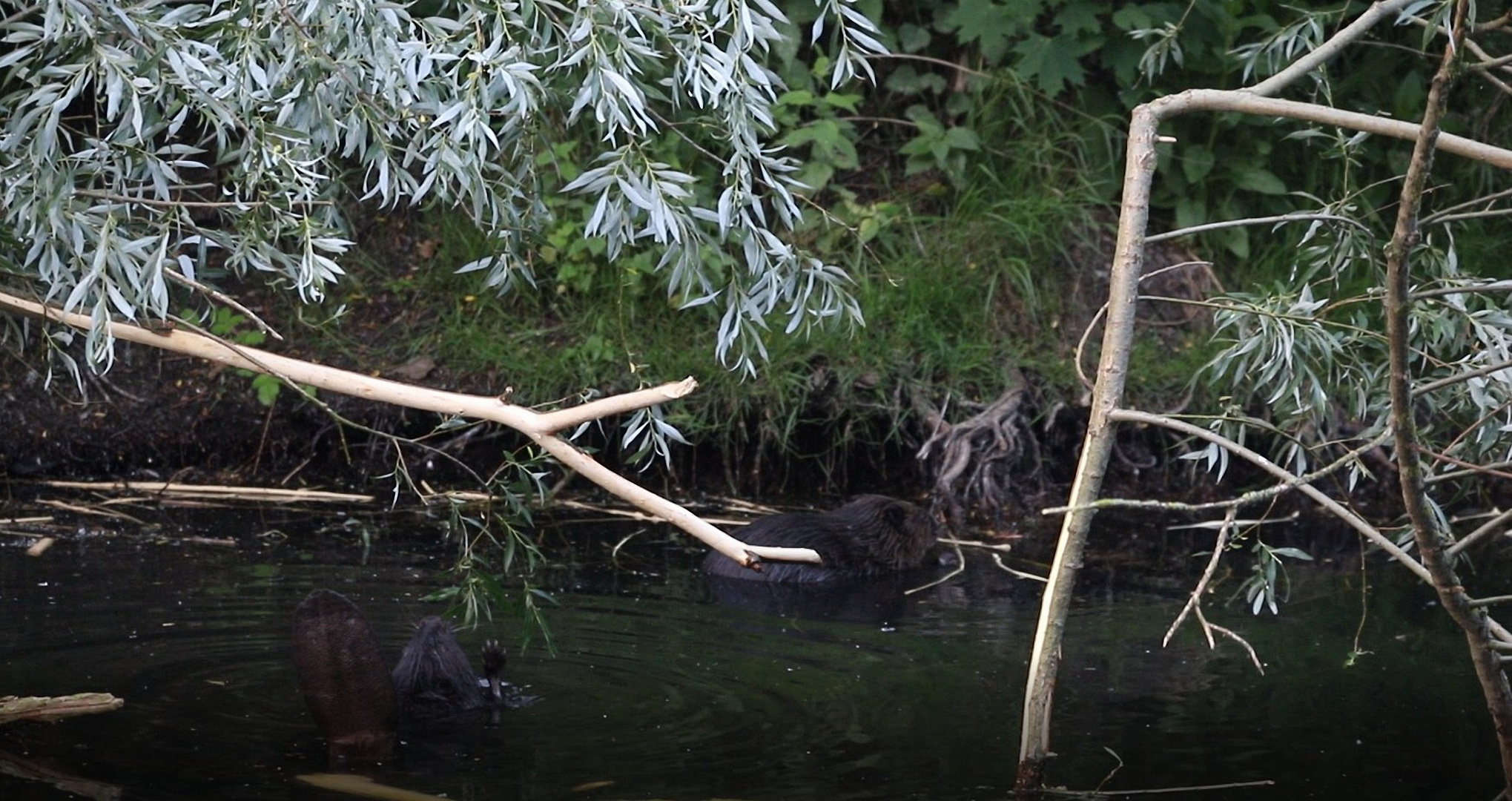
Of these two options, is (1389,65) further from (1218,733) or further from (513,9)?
(513,9)

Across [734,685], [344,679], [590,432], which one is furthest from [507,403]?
[590,432]

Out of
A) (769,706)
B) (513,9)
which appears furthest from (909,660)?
(513,9)

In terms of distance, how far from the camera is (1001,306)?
7.11 metres

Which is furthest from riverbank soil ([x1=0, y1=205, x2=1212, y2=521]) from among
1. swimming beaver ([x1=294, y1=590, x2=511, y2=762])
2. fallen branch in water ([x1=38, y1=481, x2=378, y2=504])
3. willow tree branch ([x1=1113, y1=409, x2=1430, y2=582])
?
willow tree branch ([x1=1113, y1=409, x2=1430, y2=582])


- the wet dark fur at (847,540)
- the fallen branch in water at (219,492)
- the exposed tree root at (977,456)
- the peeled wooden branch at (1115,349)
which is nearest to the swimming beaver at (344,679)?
the peeled wooden branch at (1115,349)

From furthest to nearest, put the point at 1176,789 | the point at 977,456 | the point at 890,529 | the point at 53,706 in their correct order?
the point at 977,456 → the point at 890,529 → the point at 53,706 → the point at 1176,789

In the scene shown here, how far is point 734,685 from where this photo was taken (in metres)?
3.99

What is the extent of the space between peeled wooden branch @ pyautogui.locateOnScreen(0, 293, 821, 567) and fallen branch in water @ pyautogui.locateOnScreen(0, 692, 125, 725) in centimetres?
79

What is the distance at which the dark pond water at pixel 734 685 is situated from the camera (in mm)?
3336

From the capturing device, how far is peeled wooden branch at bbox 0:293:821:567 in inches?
116

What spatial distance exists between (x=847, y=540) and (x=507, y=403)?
8.26 feet

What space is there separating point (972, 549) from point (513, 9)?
3.06 meters

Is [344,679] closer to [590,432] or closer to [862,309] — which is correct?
[590,432]

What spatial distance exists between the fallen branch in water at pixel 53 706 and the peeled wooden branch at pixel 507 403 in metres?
0.79
